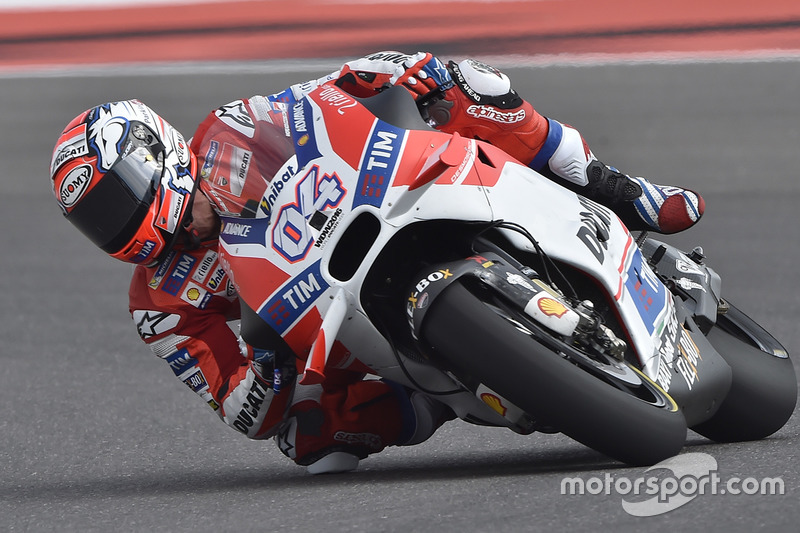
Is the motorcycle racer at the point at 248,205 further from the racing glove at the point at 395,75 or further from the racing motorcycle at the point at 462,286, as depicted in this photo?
the racing motorcycle at the point at 462,286

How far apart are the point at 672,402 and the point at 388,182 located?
936 millimetres

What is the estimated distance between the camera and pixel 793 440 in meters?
3.99

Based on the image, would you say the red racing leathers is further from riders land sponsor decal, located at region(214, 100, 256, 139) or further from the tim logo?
the tim logo

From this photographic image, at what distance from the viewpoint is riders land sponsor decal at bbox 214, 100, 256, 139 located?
375 cm

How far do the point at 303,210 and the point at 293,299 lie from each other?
0.79 feet

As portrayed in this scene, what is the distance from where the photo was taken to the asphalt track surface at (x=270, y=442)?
3166 mm

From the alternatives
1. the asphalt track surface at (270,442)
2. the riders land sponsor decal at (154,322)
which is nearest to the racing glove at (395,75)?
the riders land sponsor decal at (154,322)

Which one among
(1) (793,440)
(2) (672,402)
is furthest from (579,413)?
(1) (793,440)

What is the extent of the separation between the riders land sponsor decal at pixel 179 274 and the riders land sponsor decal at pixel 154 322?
8 centimetres

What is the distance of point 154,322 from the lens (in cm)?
419

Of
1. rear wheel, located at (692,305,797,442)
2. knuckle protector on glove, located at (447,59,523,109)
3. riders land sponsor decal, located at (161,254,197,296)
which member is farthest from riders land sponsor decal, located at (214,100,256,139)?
rear wheel, located at (692,305,797,442)

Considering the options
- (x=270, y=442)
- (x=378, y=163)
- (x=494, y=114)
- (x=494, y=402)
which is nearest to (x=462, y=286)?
(x=494, y=402)

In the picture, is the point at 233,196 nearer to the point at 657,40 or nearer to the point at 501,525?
the point at 501,525

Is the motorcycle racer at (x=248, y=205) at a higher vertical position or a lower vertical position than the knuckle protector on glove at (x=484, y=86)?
lower
